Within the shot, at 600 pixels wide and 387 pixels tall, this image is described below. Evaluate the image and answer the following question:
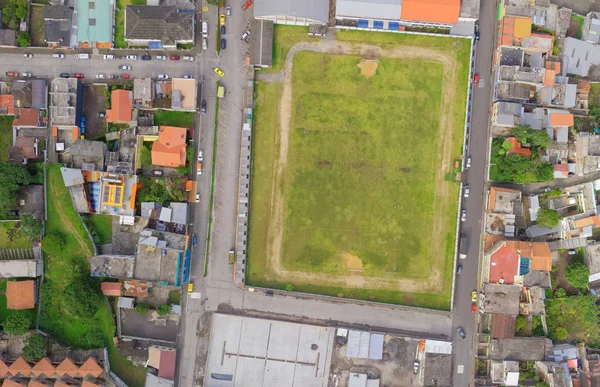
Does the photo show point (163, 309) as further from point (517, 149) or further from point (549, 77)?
point (549, 77)

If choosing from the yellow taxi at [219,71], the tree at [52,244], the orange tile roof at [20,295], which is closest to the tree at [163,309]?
the tree at [52,244]

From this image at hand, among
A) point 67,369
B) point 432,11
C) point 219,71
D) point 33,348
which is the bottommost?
point 67,369

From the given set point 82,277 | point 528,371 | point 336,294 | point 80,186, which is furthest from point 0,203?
point 528,371

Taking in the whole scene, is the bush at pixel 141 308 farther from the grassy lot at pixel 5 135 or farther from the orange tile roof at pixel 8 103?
the orange tile roof at pixel 8 103

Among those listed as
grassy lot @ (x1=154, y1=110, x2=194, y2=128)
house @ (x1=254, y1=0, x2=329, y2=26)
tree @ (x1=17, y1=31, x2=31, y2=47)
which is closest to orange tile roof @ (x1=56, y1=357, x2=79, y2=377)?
grassy lot @ (x1=154, y1=110, x2=194, y2=128)

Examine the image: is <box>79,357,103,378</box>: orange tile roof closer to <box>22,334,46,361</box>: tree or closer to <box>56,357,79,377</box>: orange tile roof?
<box>56,357,79,377</box>: orange tile roof

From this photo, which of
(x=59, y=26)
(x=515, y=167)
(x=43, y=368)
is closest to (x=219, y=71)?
(x=59, y=26)

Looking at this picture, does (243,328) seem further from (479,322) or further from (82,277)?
(479,322)
